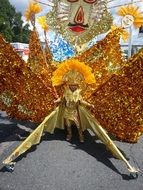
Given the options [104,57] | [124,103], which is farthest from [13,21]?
[124,103]

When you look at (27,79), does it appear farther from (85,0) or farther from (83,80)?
(85,0)

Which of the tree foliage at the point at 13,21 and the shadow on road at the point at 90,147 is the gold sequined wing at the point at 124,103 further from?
the tree foliage at the point at 13,21

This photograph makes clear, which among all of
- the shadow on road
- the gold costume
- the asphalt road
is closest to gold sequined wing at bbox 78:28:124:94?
the gold costume

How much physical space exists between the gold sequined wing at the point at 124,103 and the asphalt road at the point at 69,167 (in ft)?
1.13

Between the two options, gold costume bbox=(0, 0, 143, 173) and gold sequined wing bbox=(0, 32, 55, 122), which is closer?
gold costume bbox=(0, 0, 143, 173)

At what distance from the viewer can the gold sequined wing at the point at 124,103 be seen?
5.55m

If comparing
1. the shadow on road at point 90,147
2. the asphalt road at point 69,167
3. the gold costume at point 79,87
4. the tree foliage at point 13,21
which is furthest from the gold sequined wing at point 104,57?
the tree foliage at point 13,21

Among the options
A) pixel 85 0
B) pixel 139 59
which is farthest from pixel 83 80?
pixel 85 0

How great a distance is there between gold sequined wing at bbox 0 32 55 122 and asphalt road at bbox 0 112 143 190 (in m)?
0.44

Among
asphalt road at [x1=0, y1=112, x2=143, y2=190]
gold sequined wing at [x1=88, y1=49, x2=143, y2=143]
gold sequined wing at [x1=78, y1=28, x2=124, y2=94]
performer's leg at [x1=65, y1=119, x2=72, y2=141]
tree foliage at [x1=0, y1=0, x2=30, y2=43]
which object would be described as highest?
tree foliage at [x1=0, y1=0, x2=30, y2=43]

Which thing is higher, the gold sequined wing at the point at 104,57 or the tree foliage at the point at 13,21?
the tree foliage at the point at 13,21

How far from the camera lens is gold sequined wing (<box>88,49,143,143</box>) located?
18.2 ft

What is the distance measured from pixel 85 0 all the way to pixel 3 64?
6.44 ft

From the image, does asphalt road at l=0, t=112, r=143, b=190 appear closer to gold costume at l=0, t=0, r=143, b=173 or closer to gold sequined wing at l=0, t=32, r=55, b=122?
gold costume at l=0, t=0, r=143, b=173
